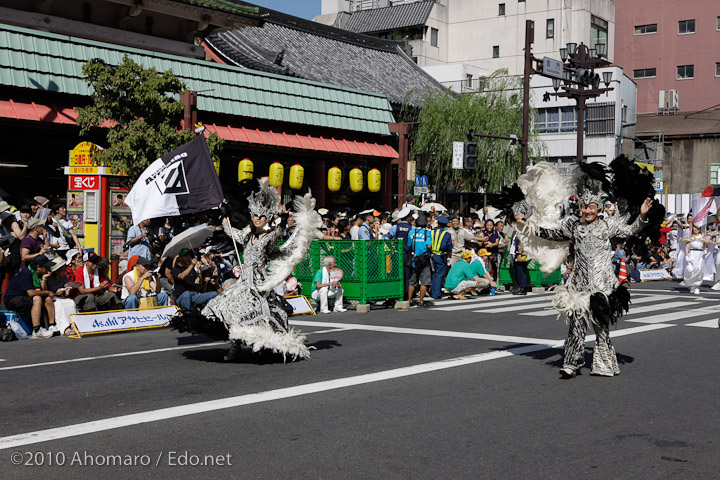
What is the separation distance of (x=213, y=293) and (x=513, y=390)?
218 inches

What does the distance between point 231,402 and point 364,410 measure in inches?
47.4

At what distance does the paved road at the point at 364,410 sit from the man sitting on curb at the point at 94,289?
157 cm

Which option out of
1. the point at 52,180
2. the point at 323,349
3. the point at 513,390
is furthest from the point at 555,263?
the point at 52,180

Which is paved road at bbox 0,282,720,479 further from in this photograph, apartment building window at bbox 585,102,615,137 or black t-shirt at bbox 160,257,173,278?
apartment building window at bbox 585,102,615,137

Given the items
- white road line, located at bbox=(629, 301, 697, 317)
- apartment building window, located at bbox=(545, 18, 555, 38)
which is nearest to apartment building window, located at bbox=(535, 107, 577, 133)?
apartment building window, located at bbox=(545, 18, 555, 38)

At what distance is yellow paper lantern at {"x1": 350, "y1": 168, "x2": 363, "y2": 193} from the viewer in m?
27.0

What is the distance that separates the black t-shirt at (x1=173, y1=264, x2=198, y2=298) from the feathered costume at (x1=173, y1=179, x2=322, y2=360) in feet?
8.49

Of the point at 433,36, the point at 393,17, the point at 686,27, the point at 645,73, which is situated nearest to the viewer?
the point at 393,17

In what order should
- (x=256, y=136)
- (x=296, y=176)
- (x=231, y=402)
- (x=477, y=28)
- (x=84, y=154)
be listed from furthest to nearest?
(x=477, y=28), (x=296, y=176), (x=256, y=136), (x=84, y=154), (x=231, y=402)

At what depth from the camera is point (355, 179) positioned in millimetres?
27109

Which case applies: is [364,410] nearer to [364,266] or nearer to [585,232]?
[585,232]

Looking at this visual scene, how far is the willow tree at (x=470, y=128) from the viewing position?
36906 mm

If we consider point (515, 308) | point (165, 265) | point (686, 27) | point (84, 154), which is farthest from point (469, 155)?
point (686, 27)

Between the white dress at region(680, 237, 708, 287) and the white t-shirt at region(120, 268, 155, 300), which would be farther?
the white dress at region(680, 237, 708, 287)
